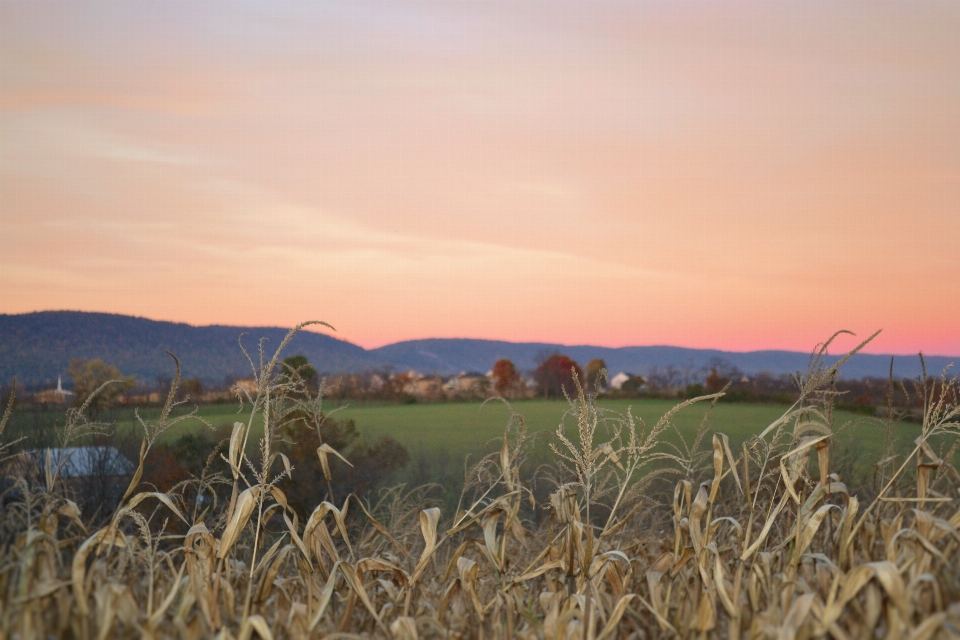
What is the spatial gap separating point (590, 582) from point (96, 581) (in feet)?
A: 4.84

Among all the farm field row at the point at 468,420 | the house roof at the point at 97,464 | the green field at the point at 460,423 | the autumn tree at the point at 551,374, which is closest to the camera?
the house roof at the point at 97,464

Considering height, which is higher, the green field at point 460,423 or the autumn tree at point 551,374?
the autumn tree at point 551,374

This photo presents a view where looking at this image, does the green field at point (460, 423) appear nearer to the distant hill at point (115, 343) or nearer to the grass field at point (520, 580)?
the distant hill at point (115, 343)

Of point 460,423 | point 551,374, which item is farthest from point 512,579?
point 551,374

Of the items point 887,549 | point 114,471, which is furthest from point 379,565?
point 114,471

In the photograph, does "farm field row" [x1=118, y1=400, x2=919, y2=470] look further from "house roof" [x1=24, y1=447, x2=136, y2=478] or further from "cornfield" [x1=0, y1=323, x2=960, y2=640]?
"cornfield" [x1=0, y1=323, x2=960, y2=640]

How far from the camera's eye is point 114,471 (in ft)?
36.7

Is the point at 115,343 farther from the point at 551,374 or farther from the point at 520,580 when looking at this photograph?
the point at 520,580

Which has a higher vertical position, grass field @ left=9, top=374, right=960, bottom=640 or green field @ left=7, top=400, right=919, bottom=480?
grass field @ left=9, top=374, right=960, bottom=640

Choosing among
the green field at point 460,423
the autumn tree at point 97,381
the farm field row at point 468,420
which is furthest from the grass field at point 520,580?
the farm field row at point 468,420

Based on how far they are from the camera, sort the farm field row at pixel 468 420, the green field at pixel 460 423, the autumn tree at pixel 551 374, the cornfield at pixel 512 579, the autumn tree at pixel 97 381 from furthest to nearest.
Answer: the autumn tree at pixel 551 374, the farm field row at pixel 468 420, the green field at pixel 460 423, the autumn tree at pixel 97 381, the cornfield at pixel 512 579

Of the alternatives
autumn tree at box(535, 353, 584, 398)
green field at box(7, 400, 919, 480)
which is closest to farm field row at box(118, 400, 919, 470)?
green field at box(7, 400, 919, 480)

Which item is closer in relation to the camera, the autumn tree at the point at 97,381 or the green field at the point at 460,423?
the autumn tree at the point at 97,381

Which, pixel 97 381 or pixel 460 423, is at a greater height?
pixel 97 381
